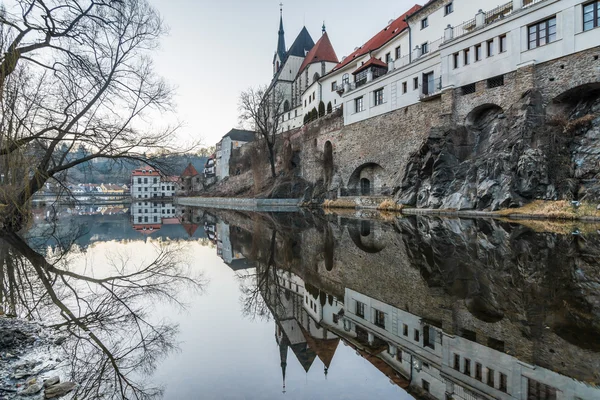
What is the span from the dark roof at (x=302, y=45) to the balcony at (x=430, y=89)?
4392 centimetres

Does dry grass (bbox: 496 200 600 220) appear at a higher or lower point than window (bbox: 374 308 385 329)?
higher

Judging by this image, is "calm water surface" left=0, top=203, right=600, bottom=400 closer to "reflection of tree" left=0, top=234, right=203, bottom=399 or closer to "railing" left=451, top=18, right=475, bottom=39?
"reflection of tree" left=0, top=234, right=203, bottom=399

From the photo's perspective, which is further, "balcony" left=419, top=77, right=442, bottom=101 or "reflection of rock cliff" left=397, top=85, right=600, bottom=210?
"balcony" left=419, top=77, right=442, bottom=101

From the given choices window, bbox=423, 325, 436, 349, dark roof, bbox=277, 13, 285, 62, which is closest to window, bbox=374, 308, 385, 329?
window, bbox=423, 325, 436, 349

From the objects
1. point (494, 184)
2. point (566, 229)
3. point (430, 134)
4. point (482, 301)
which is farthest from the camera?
point (430, 134)

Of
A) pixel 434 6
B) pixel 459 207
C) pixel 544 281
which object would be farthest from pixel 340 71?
pixel 544 281

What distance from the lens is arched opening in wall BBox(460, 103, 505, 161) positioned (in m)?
22.8

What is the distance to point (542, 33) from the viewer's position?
789 inches

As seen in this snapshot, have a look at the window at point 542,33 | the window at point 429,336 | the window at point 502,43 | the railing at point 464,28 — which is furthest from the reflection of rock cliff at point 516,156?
the window at point 429,336

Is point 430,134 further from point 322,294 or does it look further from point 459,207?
point 322,294

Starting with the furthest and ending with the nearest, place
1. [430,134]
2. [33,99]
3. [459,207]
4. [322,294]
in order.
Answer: [430,134] → [459,207] → [33,99] → [322,294]

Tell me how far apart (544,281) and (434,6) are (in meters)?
29.4

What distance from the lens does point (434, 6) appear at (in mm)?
28688

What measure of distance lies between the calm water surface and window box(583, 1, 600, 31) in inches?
606
